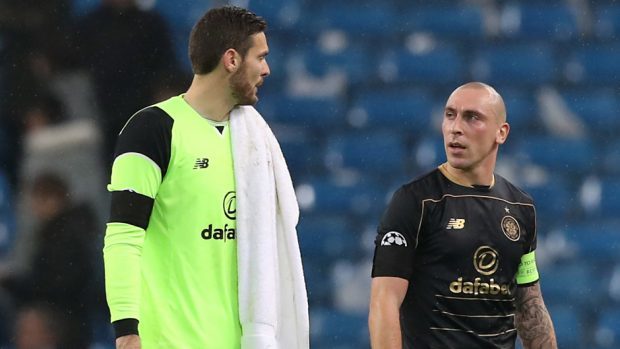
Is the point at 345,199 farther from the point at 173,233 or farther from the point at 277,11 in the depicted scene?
the point at 173,233

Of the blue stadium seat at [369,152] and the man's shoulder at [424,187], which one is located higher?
the blue stadium seat at [369,152]

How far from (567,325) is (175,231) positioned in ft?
8.95

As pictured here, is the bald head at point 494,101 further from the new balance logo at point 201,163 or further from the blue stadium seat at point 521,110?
the blue stadium seat at point 521,110

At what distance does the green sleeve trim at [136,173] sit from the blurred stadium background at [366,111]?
227 cm

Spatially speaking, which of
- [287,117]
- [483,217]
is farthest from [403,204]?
[287,117]

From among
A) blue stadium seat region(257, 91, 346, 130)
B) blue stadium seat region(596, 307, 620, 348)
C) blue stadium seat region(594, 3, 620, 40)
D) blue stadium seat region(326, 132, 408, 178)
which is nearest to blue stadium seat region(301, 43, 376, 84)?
blue stadium seat region(257, 91, 346, 130)

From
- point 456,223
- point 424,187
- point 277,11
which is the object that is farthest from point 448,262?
point 277,11

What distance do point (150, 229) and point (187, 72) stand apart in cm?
233

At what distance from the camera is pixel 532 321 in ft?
A: 12.5

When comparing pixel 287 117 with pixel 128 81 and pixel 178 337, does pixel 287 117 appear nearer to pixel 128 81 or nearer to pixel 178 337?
pixel 128 81

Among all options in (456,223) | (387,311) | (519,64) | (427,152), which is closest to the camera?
(387,311)

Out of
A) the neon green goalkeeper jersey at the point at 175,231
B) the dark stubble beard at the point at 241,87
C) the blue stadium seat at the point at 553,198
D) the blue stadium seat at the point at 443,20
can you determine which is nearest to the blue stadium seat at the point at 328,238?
the blue stadium seat at the point at 553,198

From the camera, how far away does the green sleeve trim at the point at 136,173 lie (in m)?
3.19

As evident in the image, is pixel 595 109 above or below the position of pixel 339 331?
above
